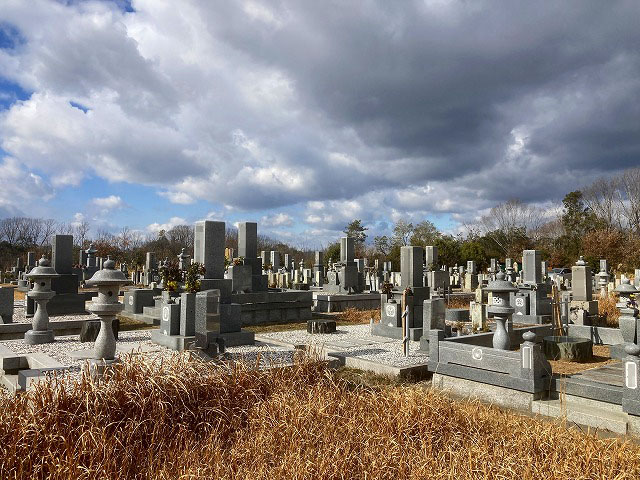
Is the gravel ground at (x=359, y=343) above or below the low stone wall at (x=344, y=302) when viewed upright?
below

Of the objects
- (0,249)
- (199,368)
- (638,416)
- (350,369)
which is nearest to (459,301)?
(350,369)

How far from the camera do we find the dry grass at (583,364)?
966cm

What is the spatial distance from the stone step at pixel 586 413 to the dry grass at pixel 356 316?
958 cm

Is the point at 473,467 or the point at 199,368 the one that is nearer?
the point at 473,467

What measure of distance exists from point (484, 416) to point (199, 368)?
3.77 meters

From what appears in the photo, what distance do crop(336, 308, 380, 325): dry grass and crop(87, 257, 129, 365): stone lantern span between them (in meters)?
10.4

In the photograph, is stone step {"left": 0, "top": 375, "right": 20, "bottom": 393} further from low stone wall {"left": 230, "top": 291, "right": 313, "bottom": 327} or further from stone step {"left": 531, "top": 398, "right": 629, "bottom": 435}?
stone step {"left": 531, "top": 398, "right": 629, "bottom": 435}

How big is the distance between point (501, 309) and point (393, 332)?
206 inches

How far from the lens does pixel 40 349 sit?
10.5 m

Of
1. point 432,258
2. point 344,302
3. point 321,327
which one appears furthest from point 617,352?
point 432,258

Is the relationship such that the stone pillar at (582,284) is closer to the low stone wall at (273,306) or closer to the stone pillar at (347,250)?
the stone pillar at (347,250)

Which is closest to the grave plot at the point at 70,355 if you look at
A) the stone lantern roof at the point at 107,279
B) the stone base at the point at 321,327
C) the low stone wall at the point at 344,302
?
the stone lantern roof at the point at 107,279

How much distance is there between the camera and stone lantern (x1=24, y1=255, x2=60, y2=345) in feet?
36.9

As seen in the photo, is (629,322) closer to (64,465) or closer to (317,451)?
(317,451)
